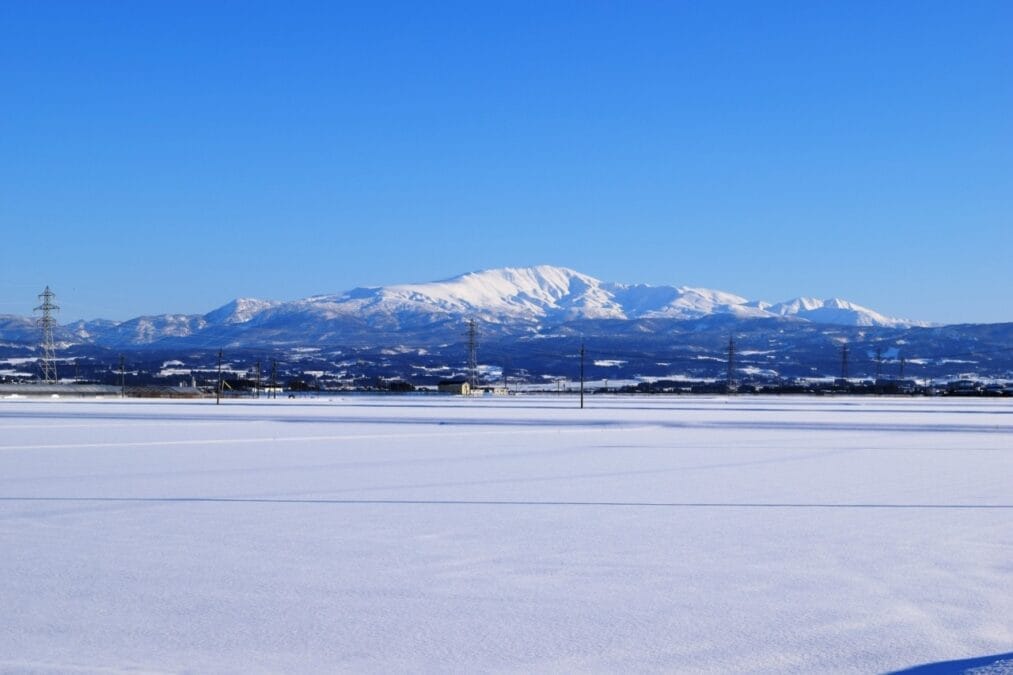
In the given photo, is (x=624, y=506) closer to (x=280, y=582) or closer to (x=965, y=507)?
(x=965, y=507)

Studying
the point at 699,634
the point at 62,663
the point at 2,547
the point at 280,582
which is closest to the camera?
the point at 62,663

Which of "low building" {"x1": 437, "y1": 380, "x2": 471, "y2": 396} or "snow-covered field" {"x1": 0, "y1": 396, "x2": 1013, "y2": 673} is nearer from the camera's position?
"snow-covered field" {"x1": 0, "y1": 396, "x2": 1013, "y2": 673}

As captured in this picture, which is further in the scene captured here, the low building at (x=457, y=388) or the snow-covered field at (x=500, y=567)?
the low building at (x=457, y=388)

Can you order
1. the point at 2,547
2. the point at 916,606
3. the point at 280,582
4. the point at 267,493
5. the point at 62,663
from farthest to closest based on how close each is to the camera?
the point at 267,493, the point at 2,547, the point at 280,582, the point at 916,606, the point at 62,663

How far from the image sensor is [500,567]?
8984mm

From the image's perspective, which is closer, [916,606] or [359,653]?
[359,653]

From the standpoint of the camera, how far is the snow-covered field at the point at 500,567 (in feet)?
21.4

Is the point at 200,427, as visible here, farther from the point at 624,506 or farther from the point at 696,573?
the point at 696,573

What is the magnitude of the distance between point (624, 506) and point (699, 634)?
20.3 feet

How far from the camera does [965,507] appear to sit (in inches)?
506

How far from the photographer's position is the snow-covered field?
6516mm

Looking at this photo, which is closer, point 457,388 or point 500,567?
point 500,567

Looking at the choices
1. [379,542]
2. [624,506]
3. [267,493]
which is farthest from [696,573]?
[267,493]

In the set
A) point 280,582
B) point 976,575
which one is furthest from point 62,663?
→ point 976,575
